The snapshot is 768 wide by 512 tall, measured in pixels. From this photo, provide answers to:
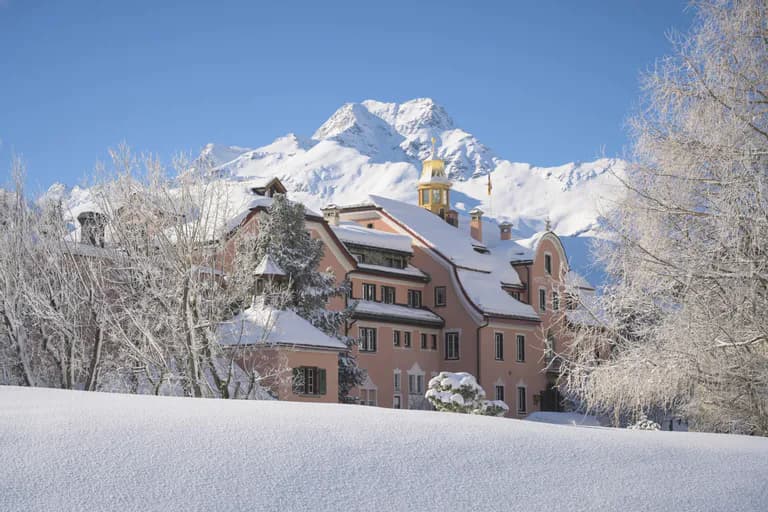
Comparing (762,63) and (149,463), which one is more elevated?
(762,63)

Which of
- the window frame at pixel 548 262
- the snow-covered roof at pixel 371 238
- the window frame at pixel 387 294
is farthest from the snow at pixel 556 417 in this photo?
the snow-covered roof at pixel 371 238

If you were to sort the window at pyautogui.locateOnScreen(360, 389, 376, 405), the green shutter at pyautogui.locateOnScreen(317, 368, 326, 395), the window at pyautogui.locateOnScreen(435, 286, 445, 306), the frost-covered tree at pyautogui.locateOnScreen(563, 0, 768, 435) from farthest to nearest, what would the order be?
the window at pyautogui.locateOnScreen(435, 286, 445, 306)
the window at pyautogui.locateOnScreen(360, 389, 376, 405)
the green shutter at pyautogui.locateOnScreen(317, 368, 326, 395)
the frost-covered tree at pyautogui.locateOnScreen(563, 0, 768, 435)

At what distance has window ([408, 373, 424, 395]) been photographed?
5225cm

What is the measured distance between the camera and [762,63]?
1612 centimetres

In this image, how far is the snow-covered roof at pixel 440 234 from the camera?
55.8 metres

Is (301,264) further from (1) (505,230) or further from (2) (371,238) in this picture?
(1) (505,230)

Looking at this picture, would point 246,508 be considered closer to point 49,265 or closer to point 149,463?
point 149,463

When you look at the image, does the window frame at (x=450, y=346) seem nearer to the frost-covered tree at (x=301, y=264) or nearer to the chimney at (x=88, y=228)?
the frost-covered tree at (x=301, y=264)

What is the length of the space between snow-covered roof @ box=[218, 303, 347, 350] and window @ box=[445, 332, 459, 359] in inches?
748

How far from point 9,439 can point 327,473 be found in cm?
285

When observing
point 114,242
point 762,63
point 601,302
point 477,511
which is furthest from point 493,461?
point 114,242

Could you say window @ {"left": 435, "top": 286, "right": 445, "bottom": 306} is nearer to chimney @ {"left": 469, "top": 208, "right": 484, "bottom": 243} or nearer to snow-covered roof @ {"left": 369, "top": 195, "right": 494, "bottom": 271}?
snow-covered roof @ {"left": 369, "top": 195, "right": 494, "bottom": 271}

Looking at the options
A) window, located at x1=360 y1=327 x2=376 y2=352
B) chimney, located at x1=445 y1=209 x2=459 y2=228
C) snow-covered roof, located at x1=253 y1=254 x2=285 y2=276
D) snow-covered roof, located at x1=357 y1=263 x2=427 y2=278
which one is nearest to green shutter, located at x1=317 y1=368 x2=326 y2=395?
snow-covered roof, located at x1=253 y1=254 x2=285 y2=276

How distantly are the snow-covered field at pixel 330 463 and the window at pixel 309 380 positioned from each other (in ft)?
75.2
